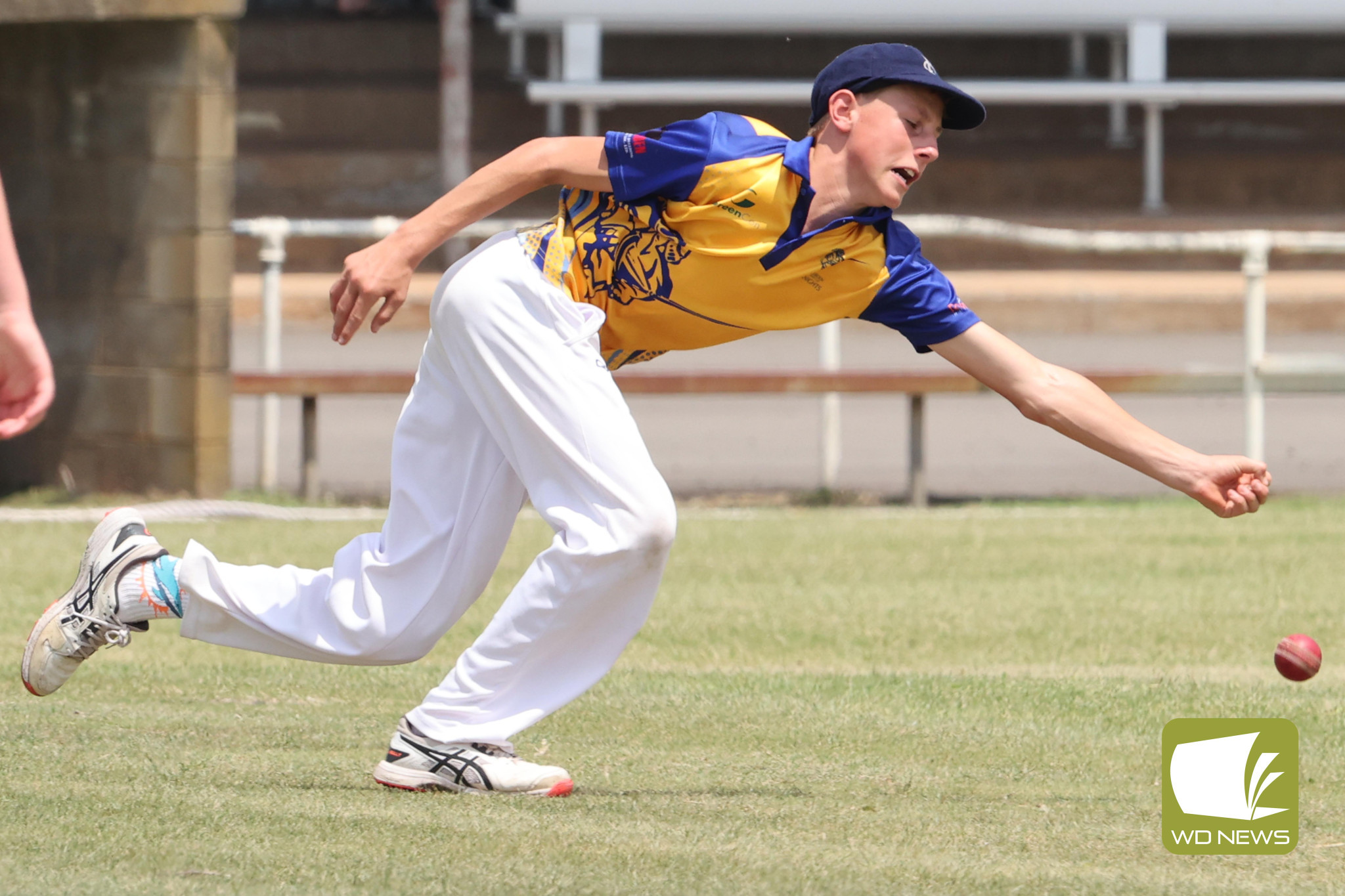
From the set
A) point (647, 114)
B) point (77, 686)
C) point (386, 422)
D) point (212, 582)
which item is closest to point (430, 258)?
point (647, 114)

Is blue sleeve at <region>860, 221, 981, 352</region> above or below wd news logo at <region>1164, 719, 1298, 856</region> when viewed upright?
above

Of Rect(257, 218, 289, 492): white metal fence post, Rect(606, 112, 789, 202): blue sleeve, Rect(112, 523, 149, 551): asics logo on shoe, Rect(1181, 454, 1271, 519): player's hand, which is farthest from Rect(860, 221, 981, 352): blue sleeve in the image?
Rect(257, 218, 289, 492): white metal fence post

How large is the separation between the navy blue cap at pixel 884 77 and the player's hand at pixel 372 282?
926mm

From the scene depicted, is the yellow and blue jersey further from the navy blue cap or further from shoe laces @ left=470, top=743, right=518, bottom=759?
shoe laces @ left=470, top=743, right=518, bottom=759

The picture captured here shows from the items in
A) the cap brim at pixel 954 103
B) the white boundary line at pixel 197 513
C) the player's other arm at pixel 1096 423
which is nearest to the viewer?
the cap brim at pixel 954 103

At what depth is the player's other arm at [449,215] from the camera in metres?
4.23

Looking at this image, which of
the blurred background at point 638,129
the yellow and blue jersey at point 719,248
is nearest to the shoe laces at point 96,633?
the yellow and blue jersey at point 719,248

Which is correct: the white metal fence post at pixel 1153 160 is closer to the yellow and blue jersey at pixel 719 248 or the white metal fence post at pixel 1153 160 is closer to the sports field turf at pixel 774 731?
the sports field turf at pixel 774 731

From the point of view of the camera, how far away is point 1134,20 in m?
19.0

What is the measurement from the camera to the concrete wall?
943 centimetres

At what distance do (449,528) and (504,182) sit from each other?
74 centimetres

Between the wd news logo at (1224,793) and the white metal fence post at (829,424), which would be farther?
the white metal fence post at (829,424)

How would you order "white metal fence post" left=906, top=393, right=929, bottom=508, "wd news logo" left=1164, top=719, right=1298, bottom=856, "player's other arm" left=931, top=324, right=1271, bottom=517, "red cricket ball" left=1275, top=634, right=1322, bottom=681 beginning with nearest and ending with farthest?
1. "wd news logo" left=1164, top=719, right=1298, bottom=856
2. "player's other arm" left=931, top=324, right=1271, bottom=517
3. "red cricket ball" left=1275, top=634, right=1322, bottom=681
4. "white metal fence post" left=906, top=393, right=929, bottom=508

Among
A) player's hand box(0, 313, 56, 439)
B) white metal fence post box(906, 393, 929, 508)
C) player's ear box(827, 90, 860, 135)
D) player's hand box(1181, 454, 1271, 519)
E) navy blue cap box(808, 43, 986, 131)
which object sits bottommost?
white metal fence post box(906, 393, 929, 508)
